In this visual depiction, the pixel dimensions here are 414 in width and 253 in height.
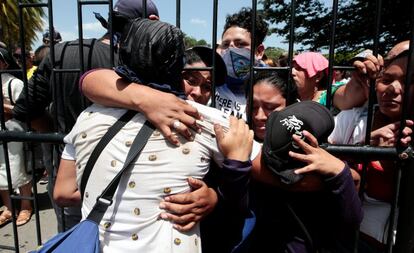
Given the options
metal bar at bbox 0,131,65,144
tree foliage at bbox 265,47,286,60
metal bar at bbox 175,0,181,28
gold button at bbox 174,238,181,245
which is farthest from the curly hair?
tree foliage at bbox 265,47,286,60

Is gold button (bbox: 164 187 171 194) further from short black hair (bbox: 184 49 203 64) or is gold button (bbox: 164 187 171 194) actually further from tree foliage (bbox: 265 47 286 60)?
tree foliage (bbox: 265 47 286 60)

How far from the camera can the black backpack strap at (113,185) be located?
43.6 inches

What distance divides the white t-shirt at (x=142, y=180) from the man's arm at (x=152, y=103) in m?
0.04

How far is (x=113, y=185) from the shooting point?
1.12 metres

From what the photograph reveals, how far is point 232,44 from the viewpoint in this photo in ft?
8.24

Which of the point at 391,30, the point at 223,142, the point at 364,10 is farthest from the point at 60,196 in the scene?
the point at 364,10

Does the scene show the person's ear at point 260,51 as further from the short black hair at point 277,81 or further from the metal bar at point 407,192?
the metal bar at point 407,192

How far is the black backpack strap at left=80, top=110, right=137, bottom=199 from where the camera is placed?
45.2 inches

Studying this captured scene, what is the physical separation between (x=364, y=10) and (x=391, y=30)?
1.62 metres

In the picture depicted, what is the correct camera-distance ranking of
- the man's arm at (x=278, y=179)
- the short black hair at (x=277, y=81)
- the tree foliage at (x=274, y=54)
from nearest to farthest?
the man's arm at (x=278, y=179)
the short black hair at (x=277, y=81)
the tree foliage at (x=274, y=54)

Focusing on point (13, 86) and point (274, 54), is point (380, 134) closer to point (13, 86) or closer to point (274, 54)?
point (13, 86)

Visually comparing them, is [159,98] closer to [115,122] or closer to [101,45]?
[115,122]

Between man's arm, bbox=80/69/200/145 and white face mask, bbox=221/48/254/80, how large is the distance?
3.22ft

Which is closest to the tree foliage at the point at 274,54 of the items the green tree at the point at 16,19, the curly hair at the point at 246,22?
the curly hair at the point at 246,22
